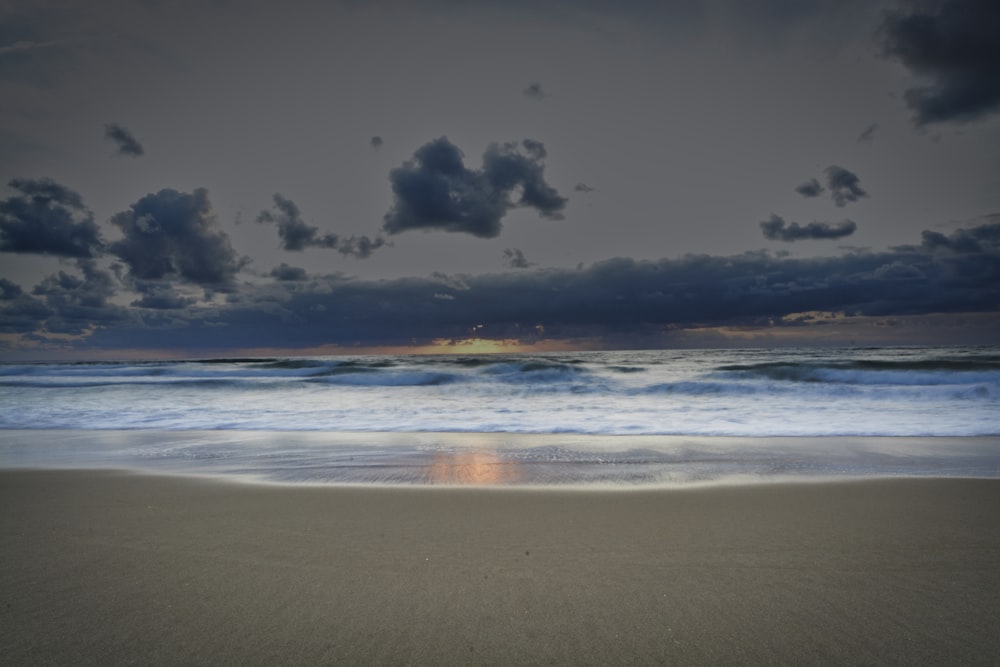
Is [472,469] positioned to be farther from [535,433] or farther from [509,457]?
[535,433]

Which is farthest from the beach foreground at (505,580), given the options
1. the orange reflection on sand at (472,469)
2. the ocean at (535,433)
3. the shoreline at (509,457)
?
the ocean at (535,433)

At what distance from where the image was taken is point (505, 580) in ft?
8.57

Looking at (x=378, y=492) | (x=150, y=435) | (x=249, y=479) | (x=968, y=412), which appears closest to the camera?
(x=378, y=492)

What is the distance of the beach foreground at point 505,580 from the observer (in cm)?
204

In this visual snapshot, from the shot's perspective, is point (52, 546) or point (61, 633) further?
point (52, 546)

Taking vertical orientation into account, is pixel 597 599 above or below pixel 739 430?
above

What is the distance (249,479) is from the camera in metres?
5.10

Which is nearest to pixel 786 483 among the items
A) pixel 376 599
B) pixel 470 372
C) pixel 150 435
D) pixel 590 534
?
pixel 590 534

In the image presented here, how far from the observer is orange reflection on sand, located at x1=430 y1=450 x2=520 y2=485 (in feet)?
16.4

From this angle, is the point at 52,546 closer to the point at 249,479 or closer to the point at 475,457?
the point at 249,479

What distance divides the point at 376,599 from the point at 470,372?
26.6 m

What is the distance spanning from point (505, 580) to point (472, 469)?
296 centimetres

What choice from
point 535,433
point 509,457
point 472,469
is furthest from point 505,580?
point 535,433

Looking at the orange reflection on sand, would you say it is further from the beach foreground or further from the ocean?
the beach foreground
